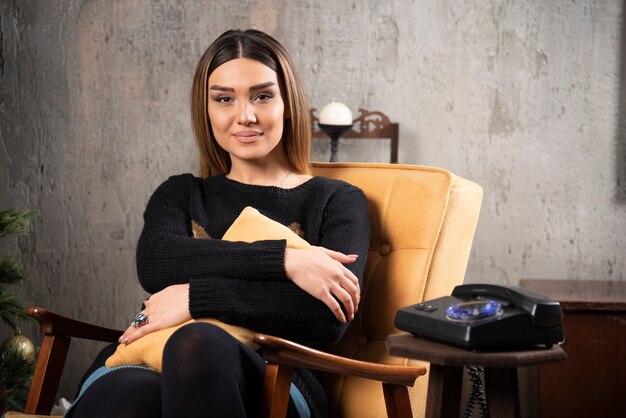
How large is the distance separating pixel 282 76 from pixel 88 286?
1.90 metres

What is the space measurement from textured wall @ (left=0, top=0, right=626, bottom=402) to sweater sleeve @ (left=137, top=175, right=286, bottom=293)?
149cm

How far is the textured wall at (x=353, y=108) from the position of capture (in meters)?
3.50

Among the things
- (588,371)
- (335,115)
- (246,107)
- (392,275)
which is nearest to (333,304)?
(392,275)

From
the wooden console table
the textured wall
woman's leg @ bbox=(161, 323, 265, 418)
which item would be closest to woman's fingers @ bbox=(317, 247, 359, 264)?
woman's leg @ bbox=(161, 323, 265, 418)

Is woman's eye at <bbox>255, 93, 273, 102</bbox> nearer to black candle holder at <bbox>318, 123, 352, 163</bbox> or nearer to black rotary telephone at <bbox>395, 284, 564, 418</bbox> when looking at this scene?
black rotary telephone at <bbox>395, 284, 564, 418</bbox>

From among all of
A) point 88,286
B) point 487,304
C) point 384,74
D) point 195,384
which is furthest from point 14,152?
point 487,304

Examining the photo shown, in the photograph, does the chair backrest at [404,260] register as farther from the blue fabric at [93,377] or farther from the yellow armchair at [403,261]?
the blue fabric at [93,377]

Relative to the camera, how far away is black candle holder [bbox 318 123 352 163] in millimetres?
3441

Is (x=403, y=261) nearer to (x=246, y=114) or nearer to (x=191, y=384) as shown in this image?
(x=246, y=114)

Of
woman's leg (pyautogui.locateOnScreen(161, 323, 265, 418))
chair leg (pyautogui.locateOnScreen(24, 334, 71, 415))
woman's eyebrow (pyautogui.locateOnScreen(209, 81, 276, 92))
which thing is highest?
woman's eyebrow (pyautogui.locateOnScreen(209, 81, 276, 92))

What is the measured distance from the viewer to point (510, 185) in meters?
3.55

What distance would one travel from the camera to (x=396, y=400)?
1855mm

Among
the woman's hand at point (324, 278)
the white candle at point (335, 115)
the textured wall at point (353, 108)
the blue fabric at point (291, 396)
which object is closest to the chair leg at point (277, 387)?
the blue fabric at point (291, 396)

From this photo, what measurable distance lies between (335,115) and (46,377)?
1742 mm
